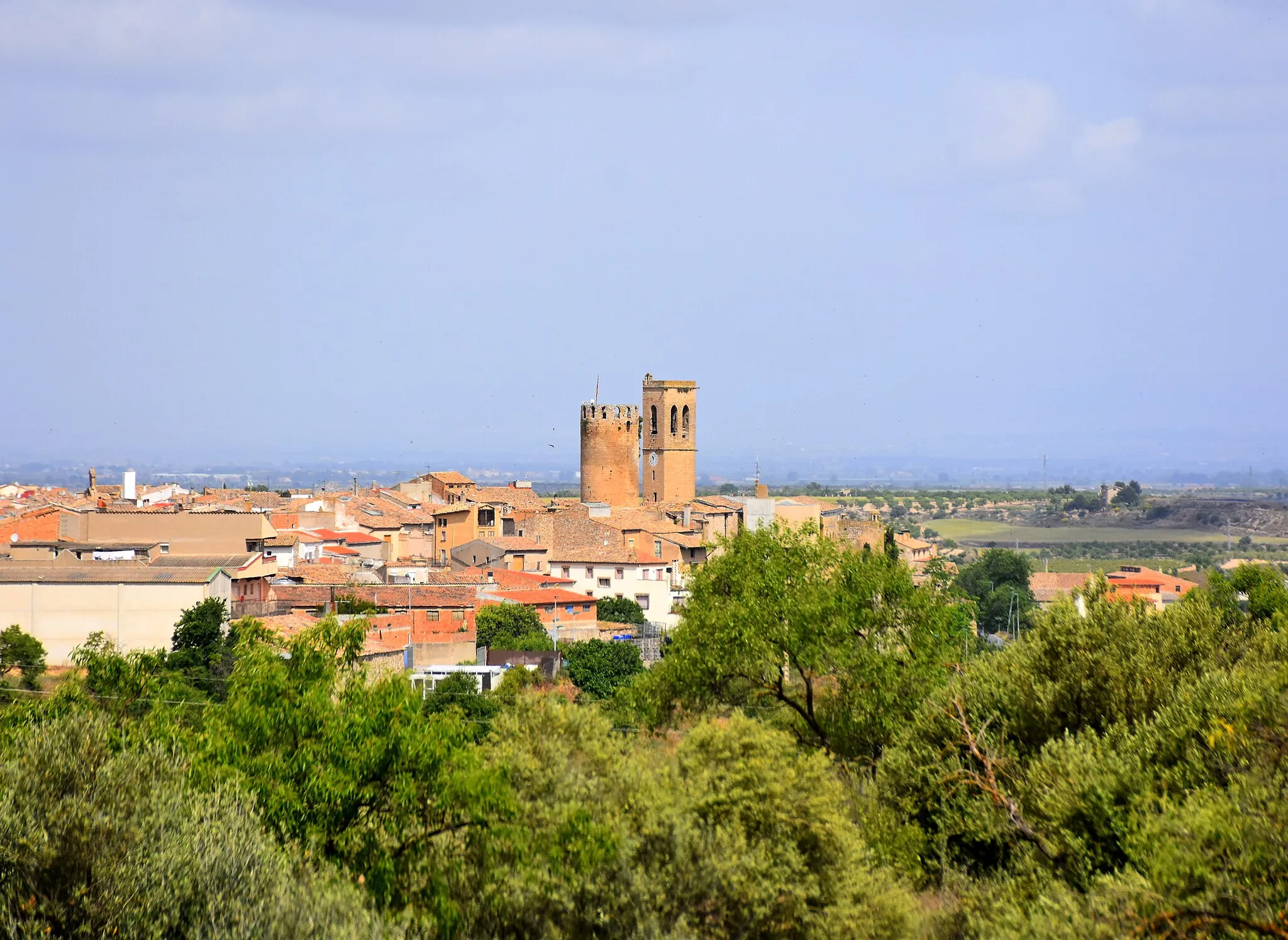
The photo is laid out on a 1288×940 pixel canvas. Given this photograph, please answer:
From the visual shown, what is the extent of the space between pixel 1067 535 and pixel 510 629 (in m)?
93.5

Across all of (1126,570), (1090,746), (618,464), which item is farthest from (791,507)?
(1090,746)

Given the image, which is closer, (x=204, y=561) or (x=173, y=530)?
(x=204, y=561)

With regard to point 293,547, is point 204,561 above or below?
above

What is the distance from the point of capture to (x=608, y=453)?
66938 mm

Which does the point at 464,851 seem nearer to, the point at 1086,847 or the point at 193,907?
the point at 193,907

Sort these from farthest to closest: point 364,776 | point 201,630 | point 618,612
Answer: point 618,612
point 201,630
point 364,776

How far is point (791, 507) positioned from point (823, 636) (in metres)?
48.3

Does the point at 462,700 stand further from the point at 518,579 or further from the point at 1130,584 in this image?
the point at 1130,584

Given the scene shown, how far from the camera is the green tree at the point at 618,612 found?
42.7 meters

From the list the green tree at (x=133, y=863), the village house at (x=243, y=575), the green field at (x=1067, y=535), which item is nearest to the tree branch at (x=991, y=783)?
the green tree at (x=133, y=863)

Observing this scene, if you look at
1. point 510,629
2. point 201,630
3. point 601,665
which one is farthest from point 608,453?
point 201,630

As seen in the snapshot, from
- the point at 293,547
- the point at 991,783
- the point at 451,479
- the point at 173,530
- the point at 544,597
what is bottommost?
the point at 544,597

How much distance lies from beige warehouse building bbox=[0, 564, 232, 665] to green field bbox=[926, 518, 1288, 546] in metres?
85.1

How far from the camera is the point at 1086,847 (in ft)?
37.3
